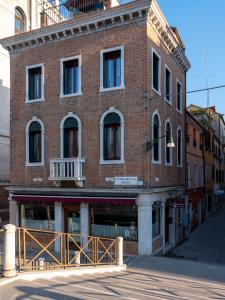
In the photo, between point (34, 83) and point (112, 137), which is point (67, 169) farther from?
point (34, 83)

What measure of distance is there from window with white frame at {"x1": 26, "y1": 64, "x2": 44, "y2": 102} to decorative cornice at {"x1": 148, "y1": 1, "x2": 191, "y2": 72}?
6.12 meters

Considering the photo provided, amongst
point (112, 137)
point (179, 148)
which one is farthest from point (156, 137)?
point (179, 148)

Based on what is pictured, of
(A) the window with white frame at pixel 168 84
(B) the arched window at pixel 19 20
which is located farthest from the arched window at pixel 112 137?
(B) the arched window at pixel 19 20

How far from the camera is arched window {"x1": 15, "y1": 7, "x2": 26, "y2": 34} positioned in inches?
1008

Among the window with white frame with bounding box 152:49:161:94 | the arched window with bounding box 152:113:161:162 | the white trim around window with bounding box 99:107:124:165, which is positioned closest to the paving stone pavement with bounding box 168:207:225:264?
the arched window with bounding box 152:113:161:162

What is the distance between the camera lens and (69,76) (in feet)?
55.5

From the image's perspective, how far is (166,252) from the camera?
55.9 ft

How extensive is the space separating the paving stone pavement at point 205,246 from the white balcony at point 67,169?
6173 millimetres

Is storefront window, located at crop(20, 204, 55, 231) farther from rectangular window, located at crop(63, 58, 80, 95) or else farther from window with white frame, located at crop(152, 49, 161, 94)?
window with white frame, located at crop(152, 49, 161, 94)

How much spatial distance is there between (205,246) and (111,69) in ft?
36.6

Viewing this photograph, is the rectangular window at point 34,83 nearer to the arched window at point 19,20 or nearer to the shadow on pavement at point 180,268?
the arched window at point 19,20

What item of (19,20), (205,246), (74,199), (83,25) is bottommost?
(205,246)

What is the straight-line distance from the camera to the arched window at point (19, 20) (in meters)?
25.6

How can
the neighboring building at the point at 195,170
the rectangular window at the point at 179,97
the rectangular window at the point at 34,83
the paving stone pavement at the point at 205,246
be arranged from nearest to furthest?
the paving stone pavement at the point at 205,246, the rectangular window at the point at 34,83, the rectangular window at the point at 179,97, the neighboring building at the point at 195,170
